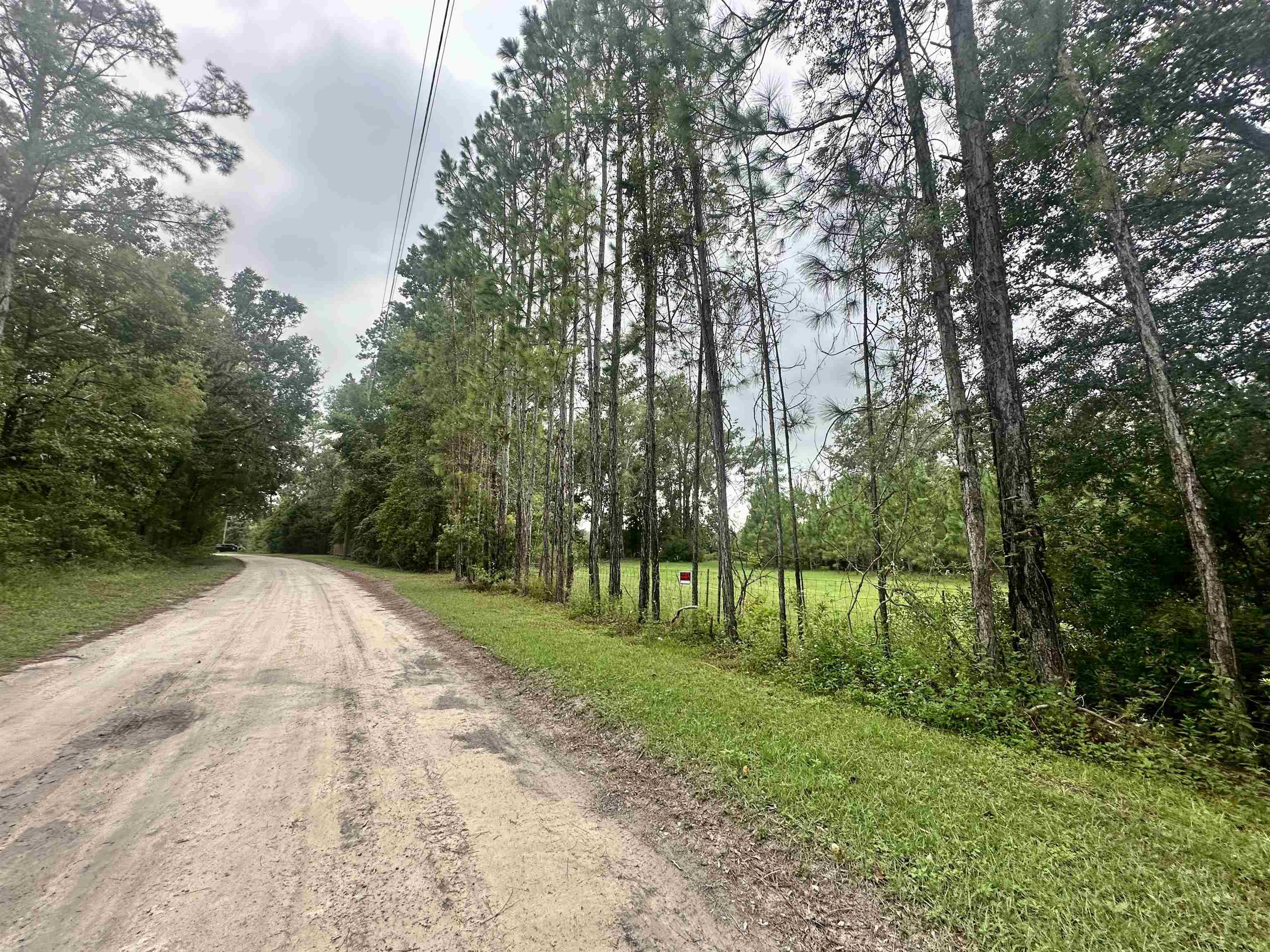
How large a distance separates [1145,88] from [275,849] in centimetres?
876

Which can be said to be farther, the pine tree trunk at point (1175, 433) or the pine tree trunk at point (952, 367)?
the pine tree trunk at point (952, 367)

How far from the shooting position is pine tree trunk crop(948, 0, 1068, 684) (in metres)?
4.59

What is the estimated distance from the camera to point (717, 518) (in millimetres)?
8172

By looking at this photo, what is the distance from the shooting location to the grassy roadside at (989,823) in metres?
2.02

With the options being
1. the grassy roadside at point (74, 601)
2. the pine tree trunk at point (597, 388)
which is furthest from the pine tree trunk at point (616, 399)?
the grassy roadside at point (74, 601)

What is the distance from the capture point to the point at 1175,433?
384 cm

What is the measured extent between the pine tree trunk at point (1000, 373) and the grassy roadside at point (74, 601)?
1062cm

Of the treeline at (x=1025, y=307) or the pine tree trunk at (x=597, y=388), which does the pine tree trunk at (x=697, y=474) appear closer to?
the treeline at (x=1025, y=307)

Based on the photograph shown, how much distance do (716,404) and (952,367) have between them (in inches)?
132

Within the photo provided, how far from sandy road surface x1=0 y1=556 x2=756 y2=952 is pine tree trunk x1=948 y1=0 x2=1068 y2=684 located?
14.1 ft

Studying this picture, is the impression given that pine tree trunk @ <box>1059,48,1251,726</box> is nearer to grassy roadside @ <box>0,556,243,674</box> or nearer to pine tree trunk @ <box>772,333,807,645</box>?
pine tree trunk @ <box>772,333,807,645</box>

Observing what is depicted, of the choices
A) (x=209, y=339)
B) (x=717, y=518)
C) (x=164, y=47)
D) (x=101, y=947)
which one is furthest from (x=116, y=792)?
(x=209, y=339)

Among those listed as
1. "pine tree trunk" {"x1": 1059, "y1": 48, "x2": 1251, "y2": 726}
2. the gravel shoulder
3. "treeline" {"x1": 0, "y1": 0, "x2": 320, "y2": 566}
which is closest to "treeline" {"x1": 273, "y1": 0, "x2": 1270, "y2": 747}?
"pine tree trunk" {"x1": 1059, "y1": 48, "x2": 1251, "y2": 726}

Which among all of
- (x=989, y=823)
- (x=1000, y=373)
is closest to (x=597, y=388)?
(x=1000, y=373)
